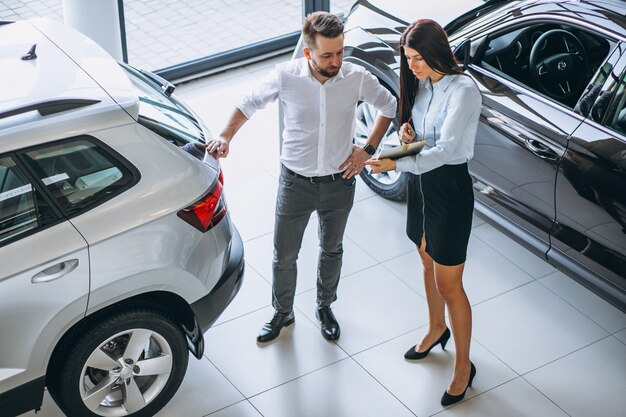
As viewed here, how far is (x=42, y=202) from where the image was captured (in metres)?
3.76

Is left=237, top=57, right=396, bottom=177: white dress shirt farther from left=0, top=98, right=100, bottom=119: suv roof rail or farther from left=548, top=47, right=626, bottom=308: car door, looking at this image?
left=548, top=47, right=626, bottom=308: car door

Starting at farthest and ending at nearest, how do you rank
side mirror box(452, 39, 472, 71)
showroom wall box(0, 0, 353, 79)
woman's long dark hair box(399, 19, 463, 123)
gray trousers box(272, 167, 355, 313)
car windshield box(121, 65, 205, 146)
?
showroom wall box(0, 0, 353, 79) → side mirror box(452, 39, 472, 71) → gray trousers box(272, 167, 355, 313) → car windshield box(121, 65, 205, 146) → woman's long dark hair box(399, 19, 463, 123)

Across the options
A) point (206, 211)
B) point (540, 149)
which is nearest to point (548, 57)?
point (540, 149)

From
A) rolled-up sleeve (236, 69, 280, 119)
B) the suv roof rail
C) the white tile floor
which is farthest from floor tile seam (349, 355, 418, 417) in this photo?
the suv roof rail

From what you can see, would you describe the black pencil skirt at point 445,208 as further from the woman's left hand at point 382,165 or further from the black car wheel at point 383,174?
the black car wheel at point 383,174

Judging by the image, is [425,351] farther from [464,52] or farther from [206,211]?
[464,52]

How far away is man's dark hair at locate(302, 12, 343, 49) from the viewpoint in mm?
4043

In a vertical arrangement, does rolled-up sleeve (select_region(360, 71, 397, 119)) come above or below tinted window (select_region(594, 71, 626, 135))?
above

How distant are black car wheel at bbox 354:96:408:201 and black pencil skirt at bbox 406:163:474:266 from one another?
162 centimetres

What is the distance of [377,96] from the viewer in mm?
4402

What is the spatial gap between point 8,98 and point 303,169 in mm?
1345

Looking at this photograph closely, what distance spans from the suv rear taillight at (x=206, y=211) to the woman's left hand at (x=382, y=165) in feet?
2.30

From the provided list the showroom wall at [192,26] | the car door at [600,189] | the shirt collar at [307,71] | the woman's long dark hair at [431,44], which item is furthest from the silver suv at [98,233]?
the showroom wall at [192,26]

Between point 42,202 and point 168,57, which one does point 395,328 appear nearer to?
point 42,202
